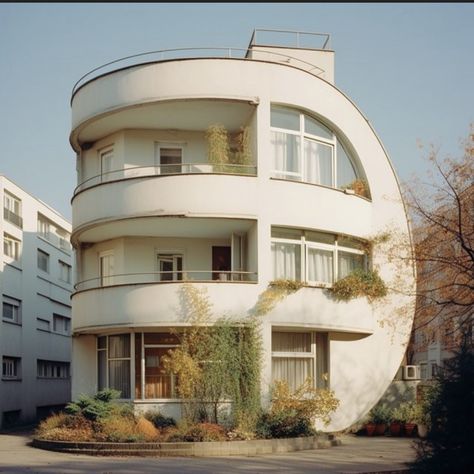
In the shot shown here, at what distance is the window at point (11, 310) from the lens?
42094 mm

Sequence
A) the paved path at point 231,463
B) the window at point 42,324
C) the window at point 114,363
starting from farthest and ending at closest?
the window at point 42,324
the window at point 114,363
the paved path at point 231,463

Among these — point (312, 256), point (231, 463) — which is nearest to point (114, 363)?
point (312, 256)

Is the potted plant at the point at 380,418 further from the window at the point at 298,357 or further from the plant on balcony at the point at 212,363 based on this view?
the plant on balcony at the point at 212,363

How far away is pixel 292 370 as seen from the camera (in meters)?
26.8

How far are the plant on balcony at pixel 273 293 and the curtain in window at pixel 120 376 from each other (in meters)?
4.86

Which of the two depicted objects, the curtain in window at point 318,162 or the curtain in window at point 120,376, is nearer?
the curtain in window at point 120,376

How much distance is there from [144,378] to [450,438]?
545 inches

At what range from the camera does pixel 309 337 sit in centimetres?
2731

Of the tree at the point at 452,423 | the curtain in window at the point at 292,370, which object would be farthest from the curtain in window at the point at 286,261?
the tree at the point at 452,423

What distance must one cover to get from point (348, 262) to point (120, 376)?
816cm

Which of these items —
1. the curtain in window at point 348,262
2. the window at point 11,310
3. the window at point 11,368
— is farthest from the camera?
the window at point 11,310

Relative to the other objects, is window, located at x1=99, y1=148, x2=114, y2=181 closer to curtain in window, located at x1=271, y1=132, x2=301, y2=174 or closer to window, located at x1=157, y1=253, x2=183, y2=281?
window, located at x1=157, y1=253, x2=183, y2=281

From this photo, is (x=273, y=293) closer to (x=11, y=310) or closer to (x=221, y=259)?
(x=221, y=259)

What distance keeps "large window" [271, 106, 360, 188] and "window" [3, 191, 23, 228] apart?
63.9 ft
